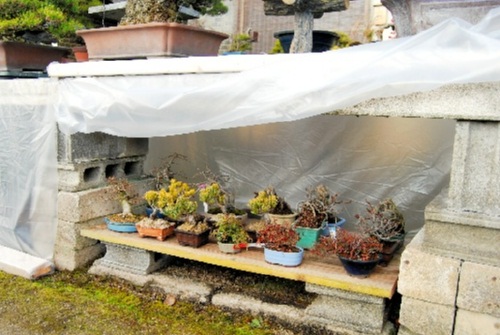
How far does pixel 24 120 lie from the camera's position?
12.5ft

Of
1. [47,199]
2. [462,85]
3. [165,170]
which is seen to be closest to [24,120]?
[47,199]

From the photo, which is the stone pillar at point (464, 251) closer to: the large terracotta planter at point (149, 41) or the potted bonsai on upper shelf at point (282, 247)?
the potted bonsai on upper shelf at point (282, 247)

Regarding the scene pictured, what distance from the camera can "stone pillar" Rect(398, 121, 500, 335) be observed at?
2.32 metres

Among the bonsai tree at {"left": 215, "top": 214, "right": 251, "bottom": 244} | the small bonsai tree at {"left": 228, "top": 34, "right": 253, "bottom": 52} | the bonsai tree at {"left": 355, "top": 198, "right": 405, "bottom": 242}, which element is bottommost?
the bonsai tree at {"left": 215, "top": 214, "right": 251, "bottom": 244}

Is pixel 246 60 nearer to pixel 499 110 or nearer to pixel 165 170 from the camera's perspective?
pixel 499 110

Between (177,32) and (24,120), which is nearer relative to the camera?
(177,32)

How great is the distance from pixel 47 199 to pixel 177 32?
1.82 m

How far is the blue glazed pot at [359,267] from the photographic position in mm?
2734

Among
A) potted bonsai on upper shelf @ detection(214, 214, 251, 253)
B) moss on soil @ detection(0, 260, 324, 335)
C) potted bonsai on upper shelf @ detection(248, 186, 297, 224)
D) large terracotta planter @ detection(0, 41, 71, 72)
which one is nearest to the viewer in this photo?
moss on soil @ detection(0, 260, 324, 335)

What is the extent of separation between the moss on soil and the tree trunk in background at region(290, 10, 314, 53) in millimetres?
1859

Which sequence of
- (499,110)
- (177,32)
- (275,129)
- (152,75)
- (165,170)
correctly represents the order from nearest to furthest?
(499,110) < (152,75) < (177,32) < (165,170) < (275,129)

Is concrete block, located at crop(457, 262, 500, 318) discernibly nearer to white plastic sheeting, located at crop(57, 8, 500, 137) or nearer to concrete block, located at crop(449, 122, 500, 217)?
concrete block, located at crop(449, 122, 500, 217)

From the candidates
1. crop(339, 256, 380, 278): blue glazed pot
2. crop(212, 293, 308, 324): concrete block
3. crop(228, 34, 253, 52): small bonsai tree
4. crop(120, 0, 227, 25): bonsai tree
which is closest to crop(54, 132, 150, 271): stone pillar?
crop(120, 0, 227, 25): bonsai tree

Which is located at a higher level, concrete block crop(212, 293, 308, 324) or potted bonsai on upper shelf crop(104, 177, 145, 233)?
potted bonsai on upper shelf crop(104, 177, 145, 233)
